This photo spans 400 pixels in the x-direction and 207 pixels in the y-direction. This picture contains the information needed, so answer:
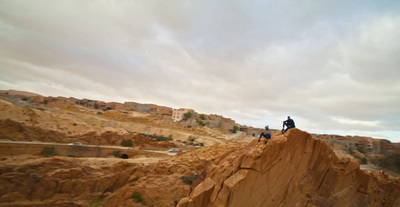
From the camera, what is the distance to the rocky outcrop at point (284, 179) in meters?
8.77

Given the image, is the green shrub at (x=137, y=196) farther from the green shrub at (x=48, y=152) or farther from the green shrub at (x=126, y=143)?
the green shrub at (x=126, y=143)

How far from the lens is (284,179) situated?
9.52m

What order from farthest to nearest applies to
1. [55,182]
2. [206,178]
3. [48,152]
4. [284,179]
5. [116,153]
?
[116,153], [48,152], [55,182], [206,178], [284,179]

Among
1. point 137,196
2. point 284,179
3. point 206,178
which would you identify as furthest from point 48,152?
point 284,179

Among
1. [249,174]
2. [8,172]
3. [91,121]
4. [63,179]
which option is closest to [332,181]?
[249,174]

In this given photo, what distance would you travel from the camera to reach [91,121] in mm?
59750

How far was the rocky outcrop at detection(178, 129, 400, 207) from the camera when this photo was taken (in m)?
8.77

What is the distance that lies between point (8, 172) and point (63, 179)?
3.67 m

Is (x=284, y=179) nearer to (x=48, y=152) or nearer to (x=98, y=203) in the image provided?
(x=98, y=203)

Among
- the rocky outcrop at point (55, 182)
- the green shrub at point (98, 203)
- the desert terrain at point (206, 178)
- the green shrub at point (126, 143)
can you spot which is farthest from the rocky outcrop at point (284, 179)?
the green shrub at point (126, 143)

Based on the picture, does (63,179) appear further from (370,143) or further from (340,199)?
(370,143)

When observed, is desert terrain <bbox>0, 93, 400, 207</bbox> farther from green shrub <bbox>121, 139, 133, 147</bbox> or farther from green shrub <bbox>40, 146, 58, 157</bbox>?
green shrub <bbox>121, 139, 133, 147</bbox>

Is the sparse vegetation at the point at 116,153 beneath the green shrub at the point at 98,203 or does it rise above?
above

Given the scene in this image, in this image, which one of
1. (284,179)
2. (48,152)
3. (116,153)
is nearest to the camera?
(284,179)
